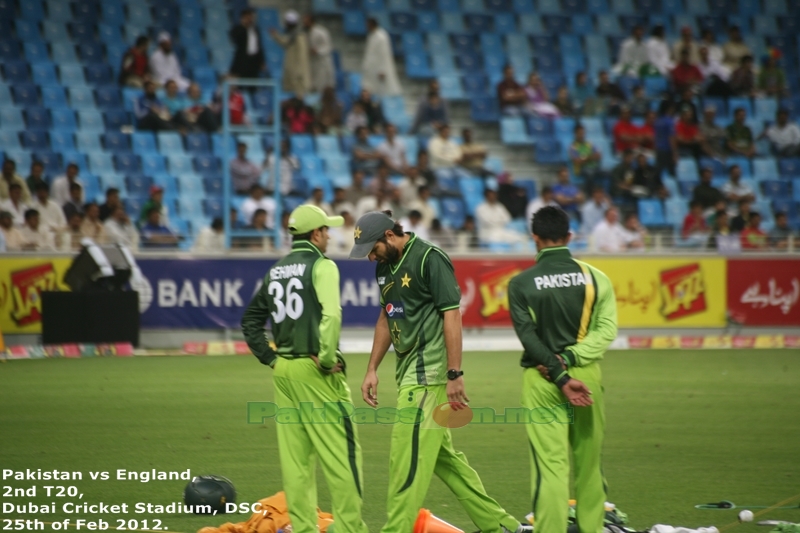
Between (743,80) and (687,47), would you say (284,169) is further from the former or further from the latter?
(743,80)

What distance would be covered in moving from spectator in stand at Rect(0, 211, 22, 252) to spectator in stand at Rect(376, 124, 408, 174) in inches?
308

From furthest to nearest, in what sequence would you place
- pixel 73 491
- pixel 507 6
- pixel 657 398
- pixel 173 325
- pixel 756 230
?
pixel 507 6, pixel 756 230, pixel 173 325, pixel 657 398, pixel 73 491

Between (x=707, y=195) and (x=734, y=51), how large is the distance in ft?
19.8

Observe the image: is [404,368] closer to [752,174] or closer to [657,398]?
[657,398]

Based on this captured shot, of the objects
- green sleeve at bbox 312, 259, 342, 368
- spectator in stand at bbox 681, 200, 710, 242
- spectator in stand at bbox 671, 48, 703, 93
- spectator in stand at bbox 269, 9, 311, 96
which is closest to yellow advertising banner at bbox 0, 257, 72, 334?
spectator in stand at bbox 269, 9, 311, 96

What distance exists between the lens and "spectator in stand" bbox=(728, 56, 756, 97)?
26.6m

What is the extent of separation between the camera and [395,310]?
6.74m

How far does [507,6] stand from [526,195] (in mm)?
7470

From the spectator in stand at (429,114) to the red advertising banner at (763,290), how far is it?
23.2ft

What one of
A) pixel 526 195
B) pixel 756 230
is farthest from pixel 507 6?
pixel 756 230

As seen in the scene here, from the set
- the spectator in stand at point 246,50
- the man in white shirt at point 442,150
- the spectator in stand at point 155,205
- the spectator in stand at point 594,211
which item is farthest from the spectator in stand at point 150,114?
the spectator in stand at point 594,211

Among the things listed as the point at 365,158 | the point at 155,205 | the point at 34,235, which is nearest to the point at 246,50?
the point at 365,158

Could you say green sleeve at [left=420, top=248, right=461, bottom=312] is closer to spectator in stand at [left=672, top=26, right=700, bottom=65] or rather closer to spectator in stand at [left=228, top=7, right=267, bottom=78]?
spectator in stand at [left=228, top=7, right=267, bottom=78]

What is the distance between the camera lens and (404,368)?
6.68 m
